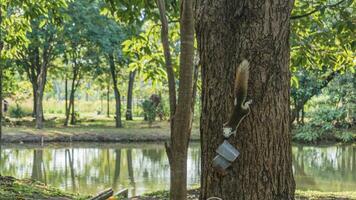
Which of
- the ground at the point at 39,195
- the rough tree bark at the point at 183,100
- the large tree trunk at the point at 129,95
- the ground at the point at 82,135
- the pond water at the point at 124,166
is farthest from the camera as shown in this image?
the large tree trunk at the point at 129,95

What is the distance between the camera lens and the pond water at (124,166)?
10766mm

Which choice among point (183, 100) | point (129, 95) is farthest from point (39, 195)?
point (129, 95)

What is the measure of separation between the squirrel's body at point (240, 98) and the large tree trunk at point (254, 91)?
0.09 ft

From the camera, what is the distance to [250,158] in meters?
2.16

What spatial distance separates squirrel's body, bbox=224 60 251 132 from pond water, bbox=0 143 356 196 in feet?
23.3

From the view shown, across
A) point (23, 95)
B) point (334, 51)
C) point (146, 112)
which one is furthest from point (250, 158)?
point (23, 95)

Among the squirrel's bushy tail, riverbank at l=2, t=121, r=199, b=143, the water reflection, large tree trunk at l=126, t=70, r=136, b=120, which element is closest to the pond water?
the water reflection

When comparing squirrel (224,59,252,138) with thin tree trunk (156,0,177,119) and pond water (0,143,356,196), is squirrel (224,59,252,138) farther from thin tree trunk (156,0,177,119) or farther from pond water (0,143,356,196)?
pond water (0,143,356,196)

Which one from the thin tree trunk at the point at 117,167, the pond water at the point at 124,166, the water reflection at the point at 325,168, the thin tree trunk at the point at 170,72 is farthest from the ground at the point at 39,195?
the thin tree trunk at the point at 170,72

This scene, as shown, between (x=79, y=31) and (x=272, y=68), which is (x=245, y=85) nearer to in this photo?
(x=272, y=68)

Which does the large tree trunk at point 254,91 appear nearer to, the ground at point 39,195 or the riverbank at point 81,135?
the ground at point 39,195

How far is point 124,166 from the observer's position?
46.4ft

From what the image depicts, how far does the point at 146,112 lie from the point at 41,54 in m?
5.75

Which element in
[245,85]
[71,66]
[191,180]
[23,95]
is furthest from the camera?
[23,95]
